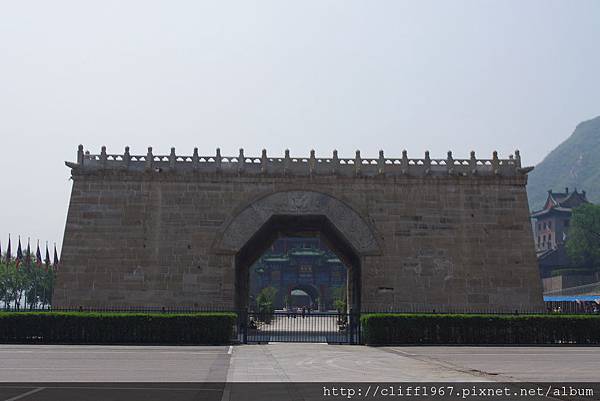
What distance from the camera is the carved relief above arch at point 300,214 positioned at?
31.3m

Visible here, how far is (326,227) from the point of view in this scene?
3522 cm

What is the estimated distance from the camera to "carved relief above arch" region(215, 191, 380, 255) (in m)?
31.3

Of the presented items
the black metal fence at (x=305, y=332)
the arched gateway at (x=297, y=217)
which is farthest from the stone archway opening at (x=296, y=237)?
the black metal fence at (x=305, y=332)

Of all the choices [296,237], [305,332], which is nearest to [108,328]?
[305,332]

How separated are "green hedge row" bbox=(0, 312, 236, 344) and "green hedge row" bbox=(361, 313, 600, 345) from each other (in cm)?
656

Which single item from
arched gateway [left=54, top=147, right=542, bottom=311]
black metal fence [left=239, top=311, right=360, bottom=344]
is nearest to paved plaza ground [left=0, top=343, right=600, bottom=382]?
black metal fence [left=239, top=311, right=360, bottom=344]

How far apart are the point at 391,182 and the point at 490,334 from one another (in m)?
9.97

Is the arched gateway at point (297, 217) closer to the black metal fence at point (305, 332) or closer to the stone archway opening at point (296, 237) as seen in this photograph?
the stone archway opening at point (296, 237)

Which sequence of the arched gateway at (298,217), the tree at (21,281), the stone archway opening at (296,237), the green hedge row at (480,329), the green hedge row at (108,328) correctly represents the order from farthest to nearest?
1. the tree at (21,281)
2. the stone archway opening at (296,237)
3. the arched gateway at (298,217)
4. the green hedge row at (108,328)
5. the green hedge row at (480,329)

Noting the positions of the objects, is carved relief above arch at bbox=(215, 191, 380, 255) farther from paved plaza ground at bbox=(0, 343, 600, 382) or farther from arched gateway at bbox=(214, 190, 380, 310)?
paved plaza ground at bbox=(0, 343, 600, 382)

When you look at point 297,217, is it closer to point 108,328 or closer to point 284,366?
point 108,328

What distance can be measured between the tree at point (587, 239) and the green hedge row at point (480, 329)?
62976 millimetres

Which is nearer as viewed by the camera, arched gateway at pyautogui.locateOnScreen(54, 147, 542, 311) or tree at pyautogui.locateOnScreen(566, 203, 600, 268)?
arched gateway at pyautogui.locateOnScreen(54, 147, 542, 311)

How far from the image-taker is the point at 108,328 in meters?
24.8
